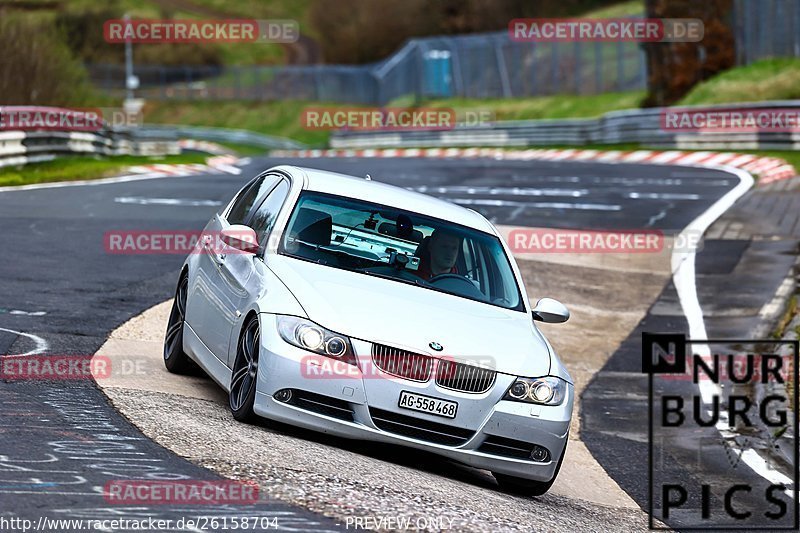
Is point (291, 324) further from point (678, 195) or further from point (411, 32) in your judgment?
point (411, 32)

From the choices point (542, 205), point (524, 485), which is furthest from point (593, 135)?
point (524, 485)

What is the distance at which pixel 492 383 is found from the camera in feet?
27.0

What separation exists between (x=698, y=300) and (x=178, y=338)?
8441 mm

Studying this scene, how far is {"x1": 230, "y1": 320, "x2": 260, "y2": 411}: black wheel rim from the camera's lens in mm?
8328

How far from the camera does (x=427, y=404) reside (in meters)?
8.08

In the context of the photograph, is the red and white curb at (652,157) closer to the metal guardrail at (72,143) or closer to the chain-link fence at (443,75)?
the metal guardrail at (72,143)

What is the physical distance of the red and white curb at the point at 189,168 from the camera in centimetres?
3281

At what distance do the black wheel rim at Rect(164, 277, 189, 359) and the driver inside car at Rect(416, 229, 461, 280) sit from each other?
1908 millimetres

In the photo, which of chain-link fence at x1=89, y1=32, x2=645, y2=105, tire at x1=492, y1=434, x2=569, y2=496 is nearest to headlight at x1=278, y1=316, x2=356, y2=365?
tire at x1=492, y1=434, x2=569, y2=496

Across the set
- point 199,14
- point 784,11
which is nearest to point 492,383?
point 784,11

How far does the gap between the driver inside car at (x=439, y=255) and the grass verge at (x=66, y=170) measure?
17059 mm

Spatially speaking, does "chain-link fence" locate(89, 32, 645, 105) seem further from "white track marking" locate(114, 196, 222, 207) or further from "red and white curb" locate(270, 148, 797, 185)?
"white track marking" locate(114, 196, 222, 207)

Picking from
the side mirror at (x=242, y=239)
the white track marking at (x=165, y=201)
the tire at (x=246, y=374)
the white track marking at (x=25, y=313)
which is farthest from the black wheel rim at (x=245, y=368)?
the white track marking at (x=165, y=201)

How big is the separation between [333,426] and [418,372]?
0.58 metres
